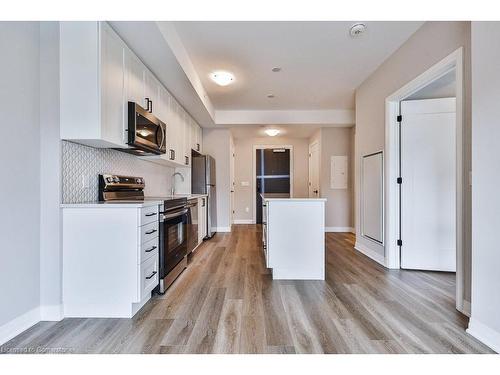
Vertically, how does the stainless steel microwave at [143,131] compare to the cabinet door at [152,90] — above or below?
below

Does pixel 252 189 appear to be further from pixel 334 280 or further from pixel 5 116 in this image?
A: pixel 5 116

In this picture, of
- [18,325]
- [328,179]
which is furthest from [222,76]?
[328,179]

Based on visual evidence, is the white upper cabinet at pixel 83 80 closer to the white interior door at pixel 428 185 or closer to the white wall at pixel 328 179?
the white interior door at pixel 428 185

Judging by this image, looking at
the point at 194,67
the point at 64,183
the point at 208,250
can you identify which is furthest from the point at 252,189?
the point at 64,183

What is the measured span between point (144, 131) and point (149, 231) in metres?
1.04

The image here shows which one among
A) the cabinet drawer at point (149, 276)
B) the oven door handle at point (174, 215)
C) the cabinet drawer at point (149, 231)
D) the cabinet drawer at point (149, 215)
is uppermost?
the cabinet drawer at point (149, 215)

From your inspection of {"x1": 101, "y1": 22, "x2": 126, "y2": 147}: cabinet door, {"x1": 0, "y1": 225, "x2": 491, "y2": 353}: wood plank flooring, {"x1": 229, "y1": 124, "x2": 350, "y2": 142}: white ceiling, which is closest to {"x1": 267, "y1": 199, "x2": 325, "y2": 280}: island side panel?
{"x1": 0, "y1": 225, "x2": 491, "y2": 353}: wood plank flooring

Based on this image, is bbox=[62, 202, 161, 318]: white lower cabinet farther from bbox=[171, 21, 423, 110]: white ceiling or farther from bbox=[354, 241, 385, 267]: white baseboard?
bbox=[354, 241, 385, 267]: white baseboard

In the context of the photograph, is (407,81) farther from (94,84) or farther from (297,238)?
(94,84)

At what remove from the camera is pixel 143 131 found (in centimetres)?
243

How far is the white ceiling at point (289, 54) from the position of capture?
96.4 inches

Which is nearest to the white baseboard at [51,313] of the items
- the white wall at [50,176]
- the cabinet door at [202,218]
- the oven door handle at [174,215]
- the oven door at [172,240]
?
the white wall at [50,176]

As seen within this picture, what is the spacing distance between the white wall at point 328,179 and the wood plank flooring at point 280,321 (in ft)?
9.21
